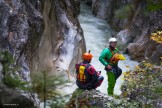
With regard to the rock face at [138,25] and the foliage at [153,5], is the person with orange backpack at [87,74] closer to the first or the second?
the rock face at [138,25]

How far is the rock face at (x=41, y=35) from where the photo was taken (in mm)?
8578

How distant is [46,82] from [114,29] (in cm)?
2150

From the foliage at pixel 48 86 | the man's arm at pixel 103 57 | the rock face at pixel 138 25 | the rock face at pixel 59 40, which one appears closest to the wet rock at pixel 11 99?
the foliage at pixel 48 86

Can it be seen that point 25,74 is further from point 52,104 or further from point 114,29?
point 114,29

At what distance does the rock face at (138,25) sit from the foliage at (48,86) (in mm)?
8145

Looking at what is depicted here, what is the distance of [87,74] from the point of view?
333 inches

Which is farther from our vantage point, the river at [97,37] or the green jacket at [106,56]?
the river at [97,37]

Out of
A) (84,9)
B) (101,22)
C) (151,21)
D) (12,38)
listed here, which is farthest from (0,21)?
(84,9)

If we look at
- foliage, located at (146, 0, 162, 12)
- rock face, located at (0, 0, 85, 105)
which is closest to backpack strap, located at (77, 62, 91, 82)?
rock face, located at (0, 0, 85, 105)

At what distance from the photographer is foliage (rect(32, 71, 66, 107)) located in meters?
4.11

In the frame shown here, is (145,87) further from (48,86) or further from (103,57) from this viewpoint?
(48,86)

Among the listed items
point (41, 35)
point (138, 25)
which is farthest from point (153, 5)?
point (41, 35)

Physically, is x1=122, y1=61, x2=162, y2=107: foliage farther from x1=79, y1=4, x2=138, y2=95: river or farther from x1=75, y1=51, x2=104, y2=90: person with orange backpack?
x1=79, y1=4, x2=138, y2=95: river

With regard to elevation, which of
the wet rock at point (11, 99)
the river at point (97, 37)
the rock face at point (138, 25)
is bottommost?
the river at point (97, 37)
